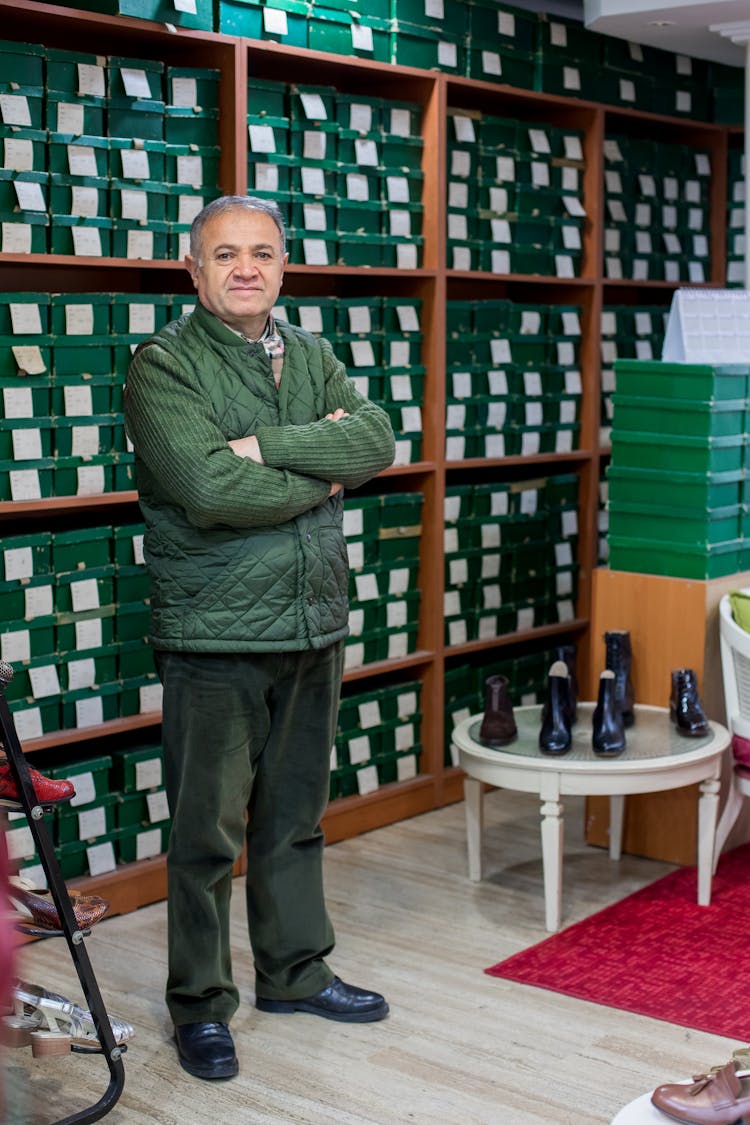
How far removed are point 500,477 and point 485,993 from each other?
8.30 feet

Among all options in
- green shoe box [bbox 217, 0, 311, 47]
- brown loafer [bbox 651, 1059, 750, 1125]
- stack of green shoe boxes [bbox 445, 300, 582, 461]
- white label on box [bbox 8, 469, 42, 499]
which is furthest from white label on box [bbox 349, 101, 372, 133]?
brown loafer [bbox 651, 1059, 750, 1125]

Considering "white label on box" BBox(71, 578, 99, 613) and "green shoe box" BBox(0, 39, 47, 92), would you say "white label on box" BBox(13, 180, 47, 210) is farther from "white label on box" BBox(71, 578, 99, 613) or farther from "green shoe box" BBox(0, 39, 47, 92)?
"white label on box" BBox(71, 578, 99, 613)

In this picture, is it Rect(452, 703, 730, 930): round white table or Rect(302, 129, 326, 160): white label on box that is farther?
Rect(302, 129, 326, 160): white label on box

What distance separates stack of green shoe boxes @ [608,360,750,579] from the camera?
14.1 ft

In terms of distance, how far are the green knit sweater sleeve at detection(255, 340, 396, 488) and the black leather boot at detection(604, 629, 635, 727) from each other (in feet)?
4.41

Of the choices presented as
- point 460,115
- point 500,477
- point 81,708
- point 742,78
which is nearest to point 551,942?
point 81,708

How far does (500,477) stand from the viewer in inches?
222

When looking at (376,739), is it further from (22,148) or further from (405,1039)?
(22,148)

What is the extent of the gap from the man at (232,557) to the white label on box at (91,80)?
955 millimetres

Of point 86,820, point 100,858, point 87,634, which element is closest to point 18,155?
point 87,634

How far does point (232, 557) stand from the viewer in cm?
299

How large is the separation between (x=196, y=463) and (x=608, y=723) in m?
1.56

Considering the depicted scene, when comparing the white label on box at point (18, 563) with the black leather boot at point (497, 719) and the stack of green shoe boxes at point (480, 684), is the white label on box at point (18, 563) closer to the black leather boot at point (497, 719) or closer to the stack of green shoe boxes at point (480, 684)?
the black leather boot at point (497, 719)

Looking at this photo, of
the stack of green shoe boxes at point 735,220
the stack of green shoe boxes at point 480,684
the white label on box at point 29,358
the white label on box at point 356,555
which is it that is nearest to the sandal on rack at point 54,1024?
the white label on box at point 29,358
